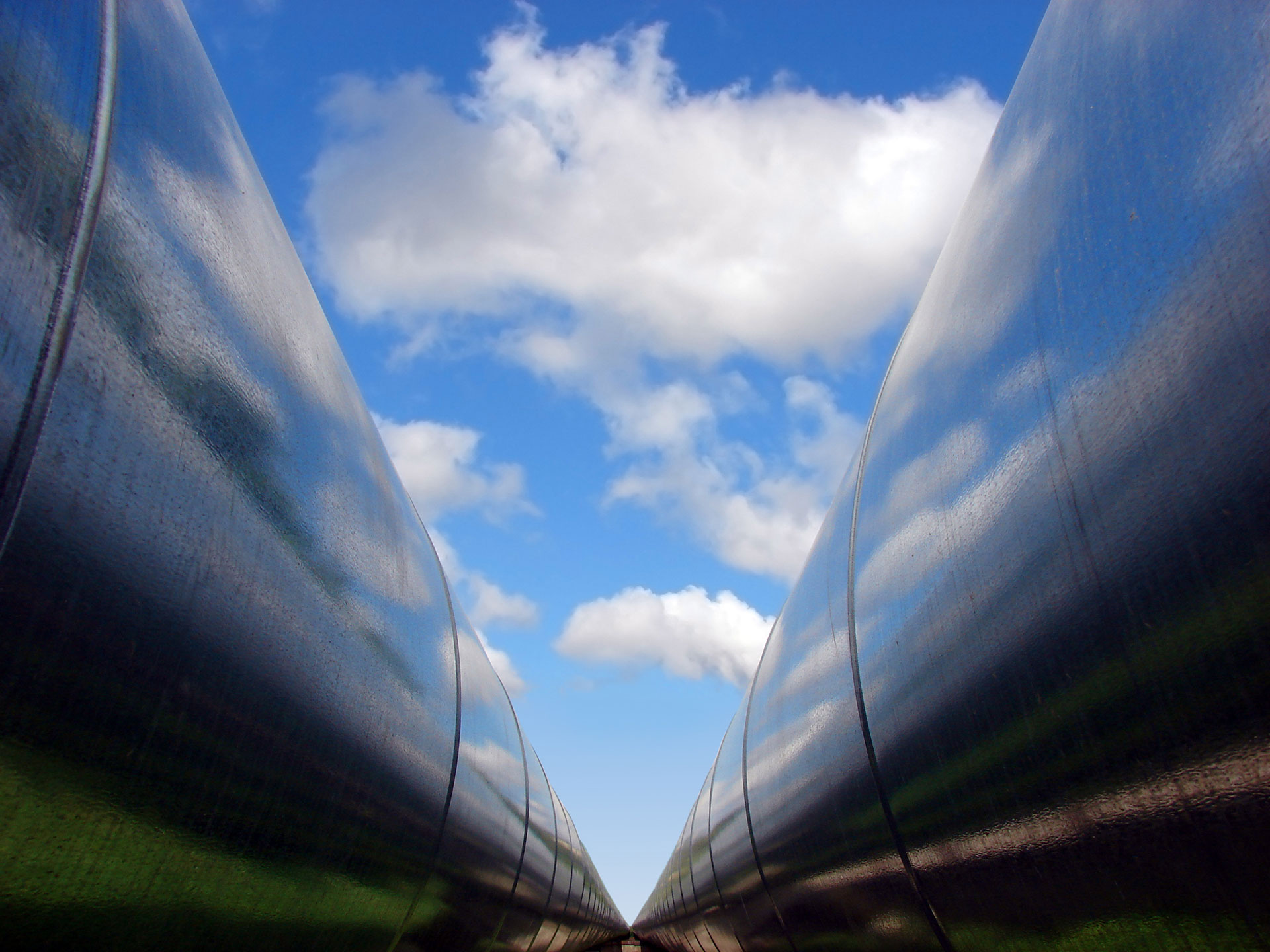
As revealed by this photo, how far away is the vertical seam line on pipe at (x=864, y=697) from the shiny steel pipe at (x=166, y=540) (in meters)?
1.47

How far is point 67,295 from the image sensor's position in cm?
140

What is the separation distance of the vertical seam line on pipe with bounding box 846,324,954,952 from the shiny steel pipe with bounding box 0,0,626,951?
4.83ft

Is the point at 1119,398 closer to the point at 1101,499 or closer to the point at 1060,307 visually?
the point at 1101,499

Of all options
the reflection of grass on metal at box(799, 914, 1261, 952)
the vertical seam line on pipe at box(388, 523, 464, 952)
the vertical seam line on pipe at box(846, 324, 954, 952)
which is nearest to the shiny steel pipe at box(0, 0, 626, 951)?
the vertical seam line on pipe at box(388, 523, 464, 952)

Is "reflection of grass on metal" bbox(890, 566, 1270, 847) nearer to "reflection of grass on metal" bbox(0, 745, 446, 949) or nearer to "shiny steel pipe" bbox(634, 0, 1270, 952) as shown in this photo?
"shiny steel pipe" bbox(634, 0, 1270, 952)

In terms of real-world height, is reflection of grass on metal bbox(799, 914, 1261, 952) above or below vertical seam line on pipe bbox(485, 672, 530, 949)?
below

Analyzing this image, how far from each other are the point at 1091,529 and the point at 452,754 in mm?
3069

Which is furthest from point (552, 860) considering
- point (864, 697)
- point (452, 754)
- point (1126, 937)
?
point (1126, 937)

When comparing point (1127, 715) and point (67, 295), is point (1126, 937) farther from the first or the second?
point (67, 295)

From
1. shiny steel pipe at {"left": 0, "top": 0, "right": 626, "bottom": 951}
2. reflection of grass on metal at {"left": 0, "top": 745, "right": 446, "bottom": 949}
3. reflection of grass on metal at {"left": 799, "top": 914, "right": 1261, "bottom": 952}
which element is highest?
shiny steel pipe at {"left": 0, "top": 0, "right": 626, "bottom": 951}

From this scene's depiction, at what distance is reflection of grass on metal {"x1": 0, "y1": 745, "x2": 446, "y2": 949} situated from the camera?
138 cm

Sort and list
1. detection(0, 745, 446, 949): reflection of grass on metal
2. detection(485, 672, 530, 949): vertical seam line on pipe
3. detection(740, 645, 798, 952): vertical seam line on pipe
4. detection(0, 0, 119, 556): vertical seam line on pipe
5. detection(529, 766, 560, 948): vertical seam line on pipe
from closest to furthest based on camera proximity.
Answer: detection(0, 0, 119, 556): vertical seam line on pipe → detection(0, 745, 446, 949): reflection of grass on metal → detection(740, 645, 798, 952): vertical seam line on pipe → detection(485, 672, 530, 949): vertical seam line on pipe → detection(529, 766, 560, 948): vertical seam line on pipe

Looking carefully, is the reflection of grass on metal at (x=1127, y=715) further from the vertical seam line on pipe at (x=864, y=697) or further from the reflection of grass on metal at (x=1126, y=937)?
the vertical seam line on pipe at (x=864, y=697)

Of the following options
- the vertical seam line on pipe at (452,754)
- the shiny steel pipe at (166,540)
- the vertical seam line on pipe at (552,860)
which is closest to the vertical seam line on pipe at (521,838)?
the vertical seam line on pipe at (552,860)
